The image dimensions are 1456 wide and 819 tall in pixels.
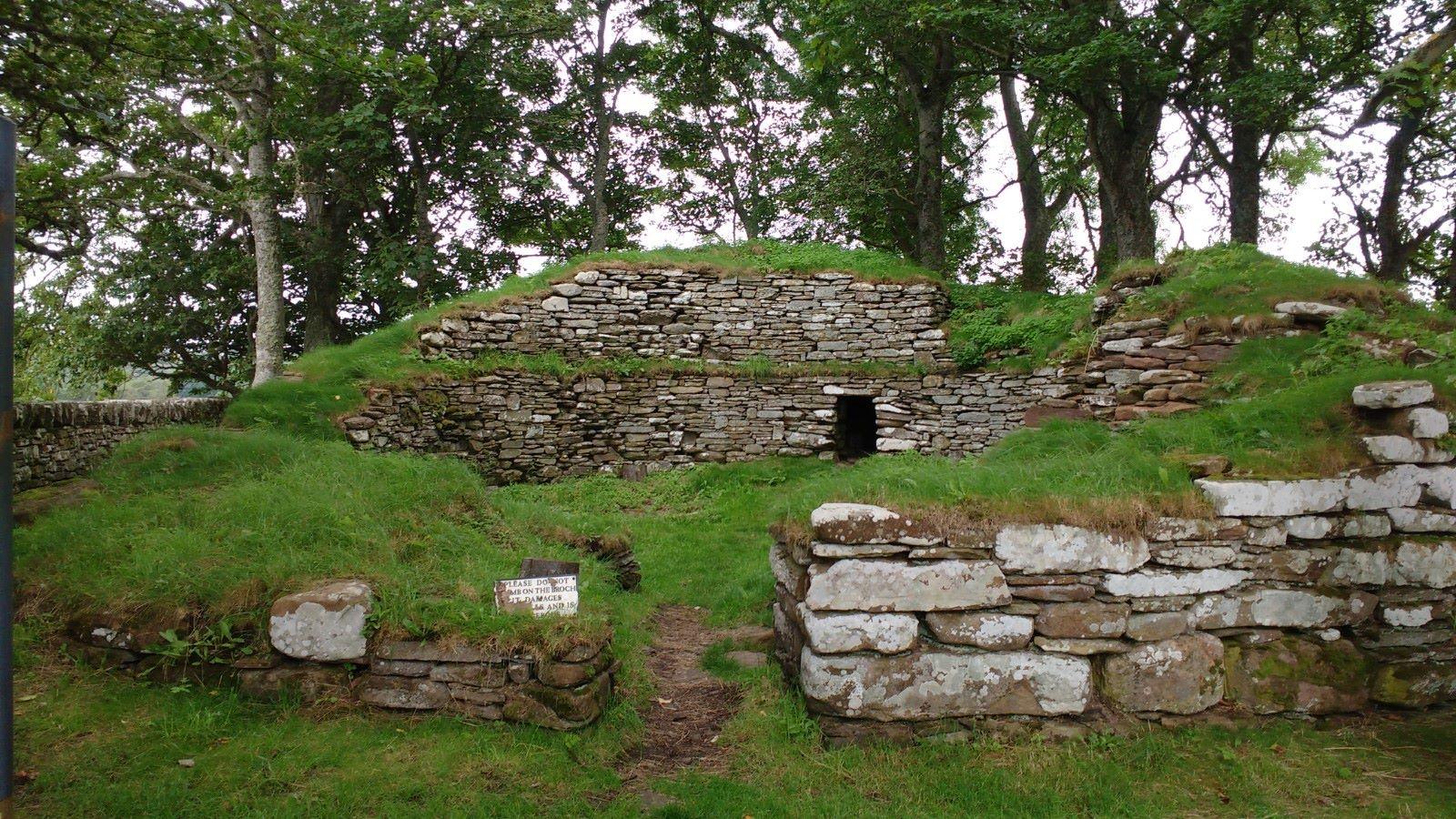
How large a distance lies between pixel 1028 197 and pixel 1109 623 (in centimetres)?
1651

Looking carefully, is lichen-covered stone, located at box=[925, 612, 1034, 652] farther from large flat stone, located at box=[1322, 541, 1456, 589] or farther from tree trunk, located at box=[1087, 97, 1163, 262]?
tree trunk, located at box=[1087, 97, 1163, 262]

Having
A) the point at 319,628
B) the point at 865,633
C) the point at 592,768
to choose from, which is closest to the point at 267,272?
the point at 319,628

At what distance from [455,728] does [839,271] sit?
10.8m

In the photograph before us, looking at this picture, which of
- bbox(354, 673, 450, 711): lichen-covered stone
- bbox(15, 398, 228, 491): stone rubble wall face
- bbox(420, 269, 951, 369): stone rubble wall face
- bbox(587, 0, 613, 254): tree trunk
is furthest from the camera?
bbox(587, 0, 613, 254): tree trunk

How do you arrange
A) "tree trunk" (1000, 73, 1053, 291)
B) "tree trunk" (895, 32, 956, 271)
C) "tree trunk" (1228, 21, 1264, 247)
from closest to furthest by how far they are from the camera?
"tree trunk" (1228, 21, 1264, 247)
"tree trunk" (895, 32, 956, 271)
"tree trunk" (1000, 73, 1053, 291)

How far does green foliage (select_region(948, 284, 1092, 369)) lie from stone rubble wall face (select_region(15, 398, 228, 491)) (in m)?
11.6

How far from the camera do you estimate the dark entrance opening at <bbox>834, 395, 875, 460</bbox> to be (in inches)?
516

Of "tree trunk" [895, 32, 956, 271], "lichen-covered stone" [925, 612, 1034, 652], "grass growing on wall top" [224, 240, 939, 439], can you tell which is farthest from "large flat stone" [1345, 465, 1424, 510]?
"tree trunk" [895, 32, 956, 271]

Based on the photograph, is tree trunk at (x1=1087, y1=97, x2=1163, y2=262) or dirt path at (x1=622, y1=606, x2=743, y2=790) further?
tree trunk at (x1=1087, y1=97, x2=1163, y2=262)

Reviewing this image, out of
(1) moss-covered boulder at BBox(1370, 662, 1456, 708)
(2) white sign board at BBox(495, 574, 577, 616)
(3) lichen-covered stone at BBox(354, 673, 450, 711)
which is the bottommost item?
(1) moss-covered boulder at BBox(1370, 662, 1456, 708)

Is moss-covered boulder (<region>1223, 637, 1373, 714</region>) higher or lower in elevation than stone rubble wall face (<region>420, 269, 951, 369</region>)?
lower

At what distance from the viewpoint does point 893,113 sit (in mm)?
17922

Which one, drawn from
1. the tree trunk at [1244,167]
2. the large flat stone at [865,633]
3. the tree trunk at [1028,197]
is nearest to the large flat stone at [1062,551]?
the large flat stone at [865,633]

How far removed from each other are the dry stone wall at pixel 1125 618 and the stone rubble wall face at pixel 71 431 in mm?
8123
